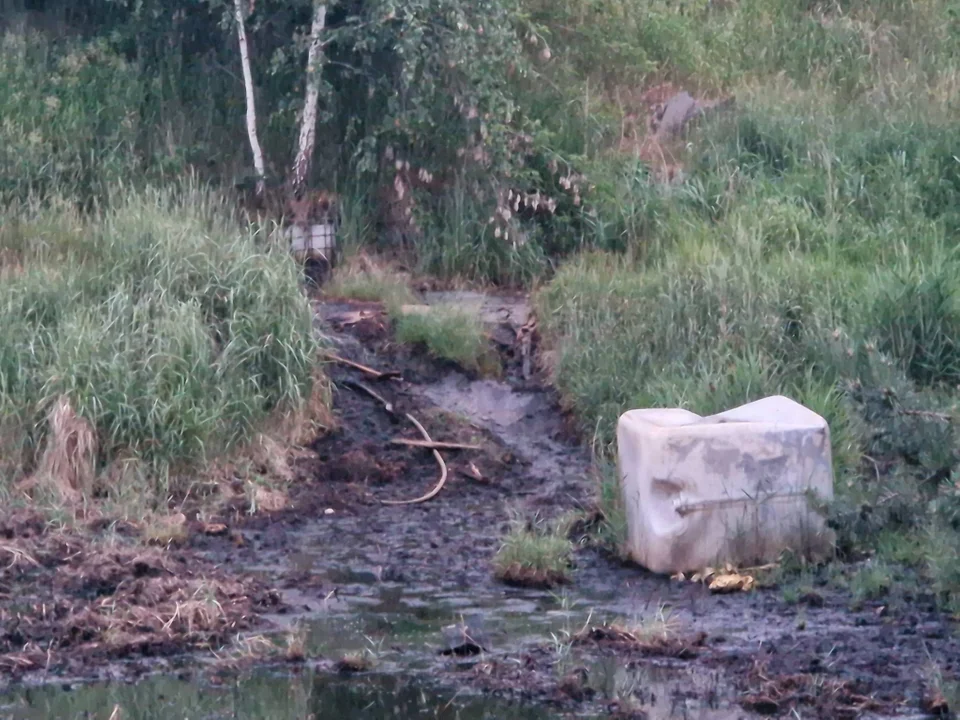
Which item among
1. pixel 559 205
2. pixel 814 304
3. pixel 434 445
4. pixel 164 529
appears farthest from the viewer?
pixel 559 205

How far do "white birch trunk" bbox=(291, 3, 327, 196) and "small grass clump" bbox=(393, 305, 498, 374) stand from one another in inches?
79.2

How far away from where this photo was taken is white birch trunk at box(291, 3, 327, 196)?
10.2 meters

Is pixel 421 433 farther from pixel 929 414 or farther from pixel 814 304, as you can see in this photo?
pixel 929 414

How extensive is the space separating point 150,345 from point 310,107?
3341 mm

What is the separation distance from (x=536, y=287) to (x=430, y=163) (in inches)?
58.2

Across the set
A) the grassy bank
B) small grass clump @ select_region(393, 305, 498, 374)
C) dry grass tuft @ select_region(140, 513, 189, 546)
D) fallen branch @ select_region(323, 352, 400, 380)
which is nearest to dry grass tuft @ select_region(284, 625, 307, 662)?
dry grass tuft @ select_region(140, 513, 189, 546)

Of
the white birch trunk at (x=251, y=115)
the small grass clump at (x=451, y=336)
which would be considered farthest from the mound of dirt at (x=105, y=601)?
the white birch trunk at (x=251, y=115)

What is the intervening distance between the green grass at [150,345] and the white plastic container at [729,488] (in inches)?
105

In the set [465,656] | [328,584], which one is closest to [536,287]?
[328,584]

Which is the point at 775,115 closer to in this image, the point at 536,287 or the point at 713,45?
the point at 713,45

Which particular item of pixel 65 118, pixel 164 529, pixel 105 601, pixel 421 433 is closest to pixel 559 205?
pixel 421 433

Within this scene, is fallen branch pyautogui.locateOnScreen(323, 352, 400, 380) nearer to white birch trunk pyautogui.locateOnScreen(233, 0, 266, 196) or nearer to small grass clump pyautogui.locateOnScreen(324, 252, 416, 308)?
small grass clump pyautogui.locateOnScreen(324, 252, 416, 308)

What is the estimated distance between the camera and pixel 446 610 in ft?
19.2

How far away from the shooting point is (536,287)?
10211 millimetres
